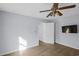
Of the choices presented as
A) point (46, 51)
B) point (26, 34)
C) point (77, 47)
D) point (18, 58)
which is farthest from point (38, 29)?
point (77, 47)

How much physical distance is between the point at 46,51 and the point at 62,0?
2.19 feet

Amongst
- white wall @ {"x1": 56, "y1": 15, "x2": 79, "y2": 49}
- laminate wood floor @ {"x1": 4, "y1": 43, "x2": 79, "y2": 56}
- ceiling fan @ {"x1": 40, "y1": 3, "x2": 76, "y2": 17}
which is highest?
ceiling fan @ {"x1": 40, "y1": 3, "x2": 76, "y2": 17}

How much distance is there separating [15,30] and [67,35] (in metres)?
0.70

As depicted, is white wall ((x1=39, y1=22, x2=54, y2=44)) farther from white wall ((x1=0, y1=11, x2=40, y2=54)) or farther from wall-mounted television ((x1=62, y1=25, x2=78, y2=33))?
wall-mounted television ((x1=62, y1=25, x2=78, y2=33))

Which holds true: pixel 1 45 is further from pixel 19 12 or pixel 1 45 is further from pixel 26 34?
pixel 19 12

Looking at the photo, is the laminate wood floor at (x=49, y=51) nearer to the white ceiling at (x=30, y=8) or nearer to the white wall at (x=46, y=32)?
the white wall at (x=46, y=32)

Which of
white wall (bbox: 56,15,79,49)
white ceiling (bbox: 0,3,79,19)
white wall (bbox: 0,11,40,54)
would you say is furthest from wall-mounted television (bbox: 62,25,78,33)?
white wall (bbox: 0,11,40,54)

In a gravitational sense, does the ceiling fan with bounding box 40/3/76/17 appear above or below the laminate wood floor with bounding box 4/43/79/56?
above

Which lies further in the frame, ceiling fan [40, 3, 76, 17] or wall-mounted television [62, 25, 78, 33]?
wall-mounted television [62, 25, 78, 33]

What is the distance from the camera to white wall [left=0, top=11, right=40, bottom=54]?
4.30 feet

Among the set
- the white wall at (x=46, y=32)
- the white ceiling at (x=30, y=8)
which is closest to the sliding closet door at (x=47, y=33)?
the white wall at (x=46, y=32)

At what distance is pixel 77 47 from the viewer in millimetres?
1336

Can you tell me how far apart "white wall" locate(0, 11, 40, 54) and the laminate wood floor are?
0.24 ft

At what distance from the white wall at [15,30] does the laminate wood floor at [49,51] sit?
0.07 m
